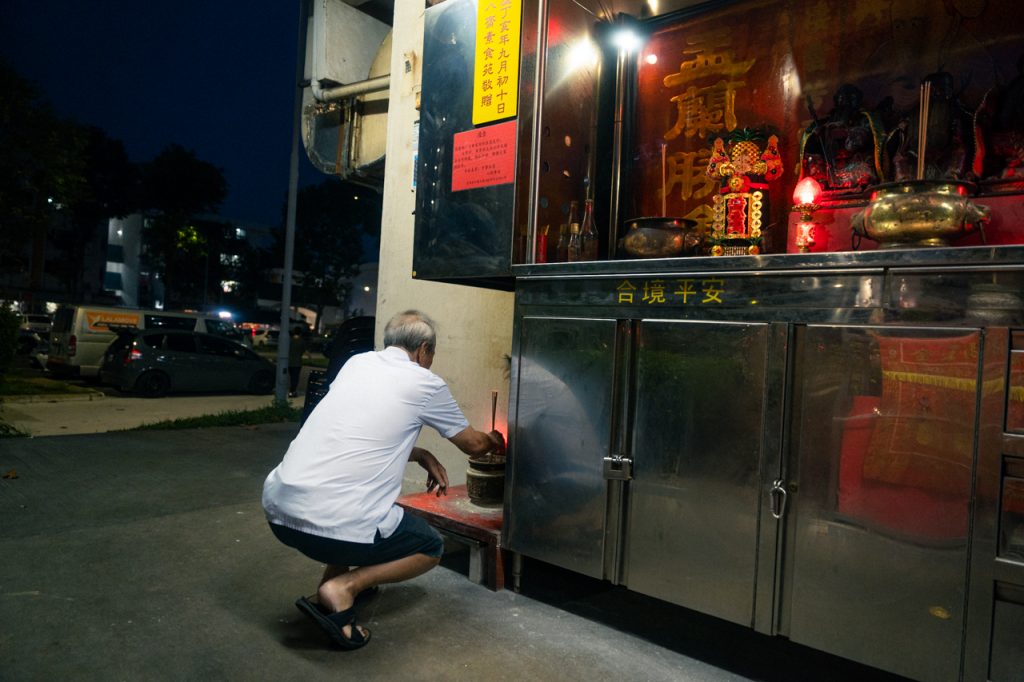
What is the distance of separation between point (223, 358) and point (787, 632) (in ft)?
46.0

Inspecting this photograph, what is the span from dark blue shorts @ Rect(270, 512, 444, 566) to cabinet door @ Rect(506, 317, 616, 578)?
656mm

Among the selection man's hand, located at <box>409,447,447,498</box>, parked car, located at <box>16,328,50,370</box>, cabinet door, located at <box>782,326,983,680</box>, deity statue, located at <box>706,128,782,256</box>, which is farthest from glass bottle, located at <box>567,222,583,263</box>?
parked car, located at <box>16,328,50,370</box>

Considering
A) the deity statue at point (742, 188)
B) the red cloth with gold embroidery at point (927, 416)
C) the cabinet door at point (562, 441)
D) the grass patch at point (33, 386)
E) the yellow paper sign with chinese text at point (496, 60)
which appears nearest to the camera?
the red cloth with gold embroidery at point (927, 416)

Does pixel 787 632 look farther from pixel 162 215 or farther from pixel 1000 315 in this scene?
pixel 162 215

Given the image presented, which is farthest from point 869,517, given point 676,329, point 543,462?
point 543,462

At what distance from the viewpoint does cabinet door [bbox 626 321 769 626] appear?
9.87ft

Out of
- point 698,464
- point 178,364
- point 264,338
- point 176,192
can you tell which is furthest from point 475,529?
point 176,192

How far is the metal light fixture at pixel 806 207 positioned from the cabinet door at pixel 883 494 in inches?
45.4

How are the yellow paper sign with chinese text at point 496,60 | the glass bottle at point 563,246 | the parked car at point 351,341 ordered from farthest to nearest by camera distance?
the parked car at point 351,341
the glass bottle at point 563,246
the yellow paper sign with chinese text at point 496,60

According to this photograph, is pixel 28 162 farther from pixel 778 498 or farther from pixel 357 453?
pixel 778 498

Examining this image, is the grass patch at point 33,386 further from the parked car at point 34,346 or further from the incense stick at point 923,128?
the incense stick at point 923,128

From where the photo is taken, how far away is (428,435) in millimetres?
5941

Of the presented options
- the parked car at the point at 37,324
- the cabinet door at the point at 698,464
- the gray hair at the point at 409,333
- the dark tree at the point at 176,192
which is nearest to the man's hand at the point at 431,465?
the gray hair at the point at 409,333

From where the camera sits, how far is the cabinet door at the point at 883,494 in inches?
98.5
